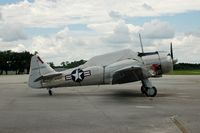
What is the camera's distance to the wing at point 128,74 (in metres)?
18.4

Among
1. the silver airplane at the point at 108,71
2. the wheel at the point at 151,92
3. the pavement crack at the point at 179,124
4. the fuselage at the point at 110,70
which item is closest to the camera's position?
the pavement crack at the point at 179,124

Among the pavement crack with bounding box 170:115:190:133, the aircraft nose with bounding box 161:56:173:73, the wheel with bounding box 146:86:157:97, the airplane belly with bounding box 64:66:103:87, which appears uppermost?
the aircraft nose with bounding box 161:56:173:73

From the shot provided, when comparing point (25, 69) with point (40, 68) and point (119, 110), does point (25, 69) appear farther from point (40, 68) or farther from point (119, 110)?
point (119, 110)

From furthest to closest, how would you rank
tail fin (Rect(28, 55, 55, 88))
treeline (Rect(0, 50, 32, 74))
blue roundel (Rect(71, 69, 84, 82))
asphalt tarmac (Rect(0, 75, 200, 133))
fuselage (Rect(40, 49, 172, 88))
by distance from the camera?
treeline (Rect(0, 50, 32, 74)) → tail fin (Rect(28, 55, 55, 88)) → blue roundel (Rect(71, 69, 84, 82)) → fuselage (Rect(40, 49, 172, 88)) → asphalt tarmac (Rect(0, 75, 200, 133))

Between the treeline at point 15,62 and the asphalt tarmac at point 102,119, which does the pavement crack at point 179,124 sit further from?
the treeline at point 15,62

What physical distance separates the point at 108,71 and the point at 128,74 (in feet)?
5.27

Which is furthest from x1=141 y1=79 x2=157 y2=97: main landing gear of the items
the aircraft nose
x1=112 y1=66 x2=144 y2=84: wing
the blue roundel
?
the blue roundel

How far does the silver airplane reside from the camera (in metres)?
19.8

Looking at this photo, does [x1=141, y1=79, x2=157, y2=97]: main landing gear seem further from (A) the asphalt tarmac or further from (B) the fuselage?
(A) the asphalt tarmac

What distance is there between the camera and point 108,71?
2027cm

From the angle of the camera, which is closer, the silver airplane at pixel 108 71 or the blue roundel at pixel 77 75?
the silver airplane at pixel 108 71

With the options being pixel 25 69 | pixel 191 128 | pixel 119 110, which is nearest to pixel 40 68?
pixel 119 110

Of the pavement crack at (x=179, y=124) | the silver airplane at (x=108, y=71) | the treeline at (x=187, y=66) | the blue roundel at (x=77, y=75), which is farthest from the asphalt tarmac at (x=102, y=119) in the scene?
the treeline at (x=187, y=66)

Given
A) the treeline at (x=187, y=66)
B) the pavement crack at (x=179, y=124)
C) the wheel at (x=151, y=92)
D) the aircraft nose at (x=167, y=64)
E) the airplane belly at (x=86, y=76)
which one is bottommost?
the pavement crack at (x=179, y=124)
